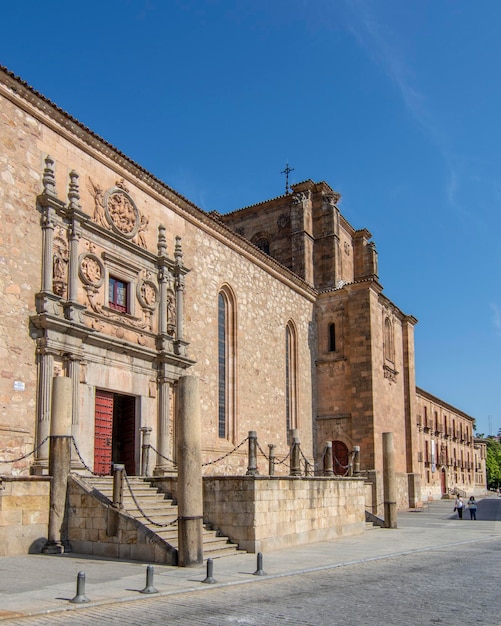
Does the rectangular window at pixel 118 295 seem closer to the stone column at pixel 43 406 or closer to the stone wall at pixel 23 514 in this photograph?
the stone column at pixel 43 406

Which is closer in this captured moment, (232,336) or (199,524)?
(199,524)

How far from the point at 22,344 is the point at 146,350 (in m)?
4.51

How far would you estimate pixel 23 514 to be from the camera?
13.4m

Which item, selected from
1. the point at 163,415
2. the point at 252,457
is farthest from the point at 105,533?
the point at 163,415

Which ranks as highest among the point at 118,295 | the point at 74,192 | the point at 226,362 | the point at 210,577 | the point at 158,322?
the point at 74,192

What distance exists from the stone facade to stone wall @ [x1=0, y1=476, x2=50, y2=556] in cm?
117

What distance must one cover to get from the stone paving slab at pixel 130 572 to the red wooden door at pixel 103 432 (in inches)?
176

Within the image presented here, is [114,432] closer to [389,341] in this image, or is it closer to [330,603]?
[330,603]

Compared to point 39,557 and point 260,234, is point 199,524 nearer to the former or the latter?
point 39,557

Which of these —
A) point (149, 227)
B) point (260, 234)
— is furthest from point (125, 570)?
point (260, 234)

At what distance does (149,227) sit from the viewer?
21.2 m

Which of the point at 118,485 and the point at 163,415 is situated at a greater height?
the point at 163,415

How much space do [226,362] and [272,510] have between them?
9.57 meters

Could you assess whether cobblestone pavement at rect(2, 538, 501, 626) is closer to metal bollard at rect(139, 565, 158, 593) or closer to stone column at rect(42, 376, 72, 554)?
metal bollard at rect(139, 565, 158, 593)
